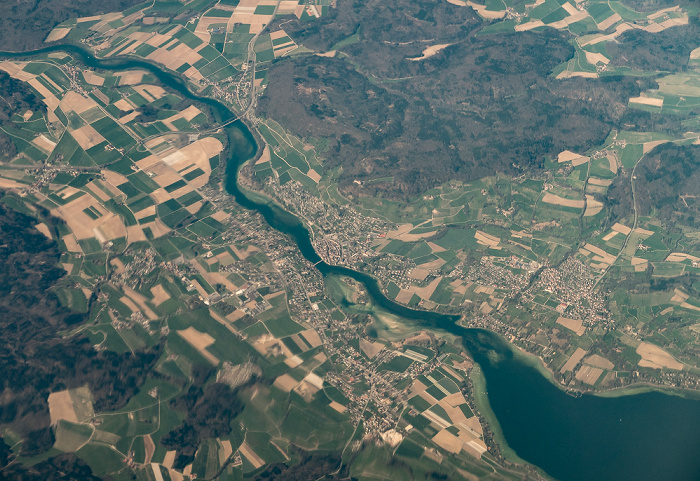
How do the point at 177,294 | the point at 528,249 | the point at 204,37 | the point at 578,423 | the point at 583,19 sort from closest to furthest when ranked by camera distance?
the point at 578,423
the point at 177,294
the point at 528,249
the point at 204,37
the point at 583,19

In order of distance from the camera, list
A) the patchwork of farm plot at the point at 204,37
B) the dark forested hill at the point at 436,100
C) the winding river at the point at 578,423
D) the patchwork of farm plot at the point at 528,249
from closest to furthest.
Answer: the winding river at the point at 578,423 → the patchwork of farm plot at the point at 528,249 → the dark forested hill at the point at 436,100 → the patchwork of farm plot at the point at 204,37

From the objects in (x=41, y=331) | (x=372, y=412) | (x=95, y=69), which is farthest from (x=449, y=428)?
(x=95, y=69)

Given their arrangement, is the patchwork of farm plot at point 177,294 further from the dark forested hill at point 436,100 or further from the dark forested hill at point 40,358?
the dark forested hill at point 436,100

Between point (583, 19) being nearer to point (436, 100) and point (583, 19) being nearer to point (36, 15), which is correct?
point (436, 100)

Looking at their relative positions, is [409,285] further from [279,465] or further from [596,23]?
[596,23]

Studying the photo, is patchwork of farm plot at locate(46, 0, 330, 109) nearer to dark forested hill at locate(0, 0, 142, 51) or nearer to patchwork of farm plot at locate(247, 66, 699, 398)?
dark forested hill at locate(0, 0, 142, 51)

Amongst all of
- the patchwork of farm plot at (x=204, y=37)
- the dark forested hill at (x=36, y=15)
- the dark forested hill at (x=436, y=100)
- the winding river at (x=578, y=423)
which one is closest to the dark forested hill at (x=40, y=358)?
the winding river at (x=578, y=423)

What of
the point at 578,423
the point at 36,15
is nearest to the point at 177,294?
the point at 578,423

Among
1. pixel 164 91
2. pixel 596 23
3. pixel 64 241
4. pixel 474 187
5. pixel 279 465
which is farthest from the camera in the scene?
pixel 596 23
